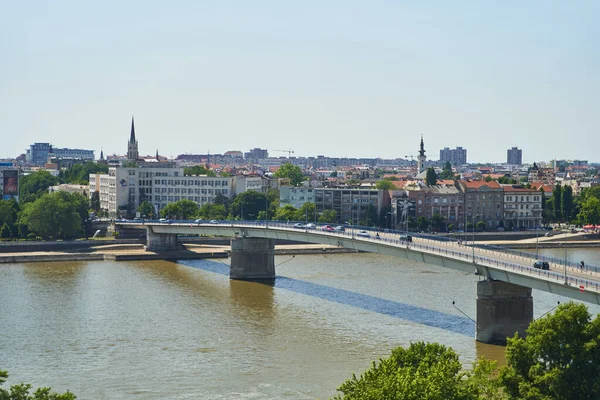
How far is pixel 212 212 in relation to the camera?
82.8 meters

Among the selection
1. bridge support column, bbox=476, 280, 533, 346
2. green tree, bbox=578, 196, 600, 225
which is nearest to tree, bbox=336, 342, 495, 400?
bridge support column, bbox=476, 280, 533, 346

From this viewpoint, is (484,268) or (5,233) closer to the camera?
(484,268)

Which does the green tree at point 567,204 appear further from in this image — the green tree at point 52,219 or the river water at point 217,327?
the green tree at point 52,219

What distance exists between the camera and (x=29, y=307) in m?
41.6

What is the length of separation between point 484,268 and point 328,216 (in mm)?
46113

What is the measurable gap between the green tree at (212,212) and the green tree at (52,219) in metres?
13.6

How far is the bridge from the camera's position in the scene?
33.0m

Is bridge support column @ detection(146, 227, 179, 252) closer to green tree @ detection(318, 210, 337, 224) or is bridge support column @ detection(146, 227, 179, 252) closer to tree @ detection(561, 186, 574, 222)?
green tree @ detection(318, 210, 337, 224)

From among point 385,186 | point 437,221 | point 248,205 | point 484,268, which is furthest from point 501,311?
point 385,186

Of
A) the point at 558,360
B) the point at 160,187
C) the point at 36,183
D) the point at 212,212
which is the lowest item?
the point at 558,360

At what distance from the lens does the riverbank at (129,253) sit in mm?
61062

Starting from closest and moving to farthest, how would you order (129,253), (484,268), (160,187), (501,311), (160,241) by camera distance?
(501,311), (484,268), (129,253), (160,241), (160,187)

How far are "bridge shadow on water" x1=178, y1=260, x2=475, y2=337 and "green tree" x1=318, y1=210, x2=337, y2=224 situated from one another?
28.0 meters

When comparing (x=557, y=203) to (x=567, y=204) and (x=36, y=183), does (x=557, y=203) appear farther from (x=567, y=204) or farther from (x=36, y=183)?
(x=36, y=183)
